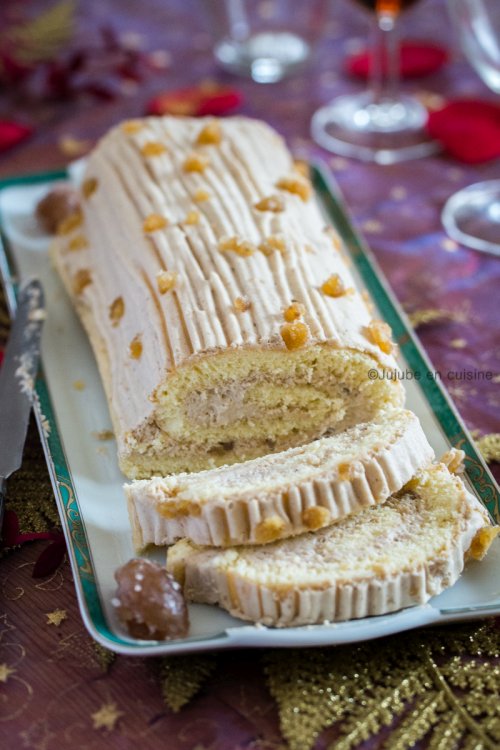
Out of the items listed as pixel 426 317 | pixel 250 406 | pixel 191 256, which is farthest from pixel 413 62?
pixel 250 406

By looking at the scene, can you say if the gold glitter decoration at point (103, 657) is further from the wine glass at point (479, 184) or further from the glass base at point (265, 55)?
the glass base at point (265, 55)

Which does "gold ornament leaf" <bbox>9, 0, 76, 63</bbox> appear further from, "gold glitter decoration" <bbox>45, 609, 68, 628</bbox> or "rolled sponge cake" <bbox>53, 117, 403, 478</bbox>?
"gold glitter decoration" <bbox>45, 609, 68, 628</bbox>

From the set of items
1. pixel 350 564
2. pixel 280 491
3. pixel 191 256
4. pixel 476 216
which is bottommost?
pixel 476 216

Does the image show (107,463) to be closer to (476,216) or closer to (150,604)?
(150,604)

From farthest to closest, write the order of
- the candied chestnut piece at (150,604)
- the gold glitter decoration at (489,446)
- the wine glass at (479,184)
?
1. the wine glass at (479,184)
2. the gold glitter decoration at (489,446)
3. the candied chestnut piece at (150,604)

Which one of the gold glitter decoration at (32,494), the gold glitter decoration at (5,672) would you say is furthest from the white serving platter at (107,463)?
the gold glitter decoration at (5,672)

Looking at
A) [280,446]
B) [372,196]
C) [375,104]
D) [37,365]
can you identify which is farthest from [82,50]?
[280,446]
